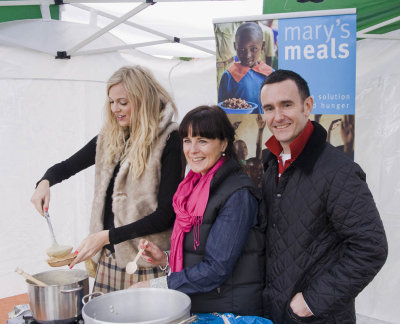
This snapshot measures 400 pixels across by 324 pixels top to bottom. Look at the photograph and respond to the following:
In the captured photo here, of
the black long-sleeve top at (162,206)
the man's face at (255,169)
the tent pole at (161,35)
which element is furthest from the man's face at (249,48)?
the tent pole at (161,35)

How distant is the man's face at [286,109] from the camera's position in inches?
51.6

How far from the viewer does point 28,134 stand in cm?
321

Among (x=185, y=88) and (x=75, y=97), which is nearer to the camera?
(x=75, y=97)

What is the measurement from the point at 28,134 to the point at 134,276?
1.99 metres

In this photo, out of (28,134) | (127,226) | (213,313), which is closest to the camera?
(213,313)

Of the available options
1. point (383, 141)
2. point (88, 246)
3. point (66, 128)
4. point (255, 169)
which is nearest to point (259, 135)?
point (255, 169)

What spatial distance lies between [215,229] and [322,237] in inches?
12.8

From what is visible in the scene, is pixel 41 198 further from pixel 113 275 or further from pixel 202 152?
pixel 202 152

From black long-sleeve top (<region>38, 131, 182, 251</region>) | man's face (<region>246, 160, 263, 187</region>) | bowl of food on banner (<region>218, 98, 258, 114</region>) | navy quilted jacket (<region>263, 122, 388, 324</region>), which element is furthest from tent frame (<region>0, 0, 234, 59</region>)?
navy quilted jacket (<region>263, 122, 388, 324</region>)

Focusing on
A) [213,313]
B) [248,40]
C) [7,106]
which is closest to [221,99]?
[248,40]

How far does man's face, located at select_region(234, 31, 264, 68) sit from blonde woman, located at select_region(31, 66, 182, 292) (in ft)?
1.73

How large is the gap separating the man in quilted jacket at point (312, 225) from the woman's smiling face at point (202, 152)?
8.0 inches

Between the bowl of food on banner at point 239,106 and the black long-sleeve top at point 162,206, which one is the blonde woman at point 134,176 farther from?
the bowl of food on banner at point 239,106

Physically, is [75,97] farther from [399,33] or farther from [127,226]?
[399,33]
